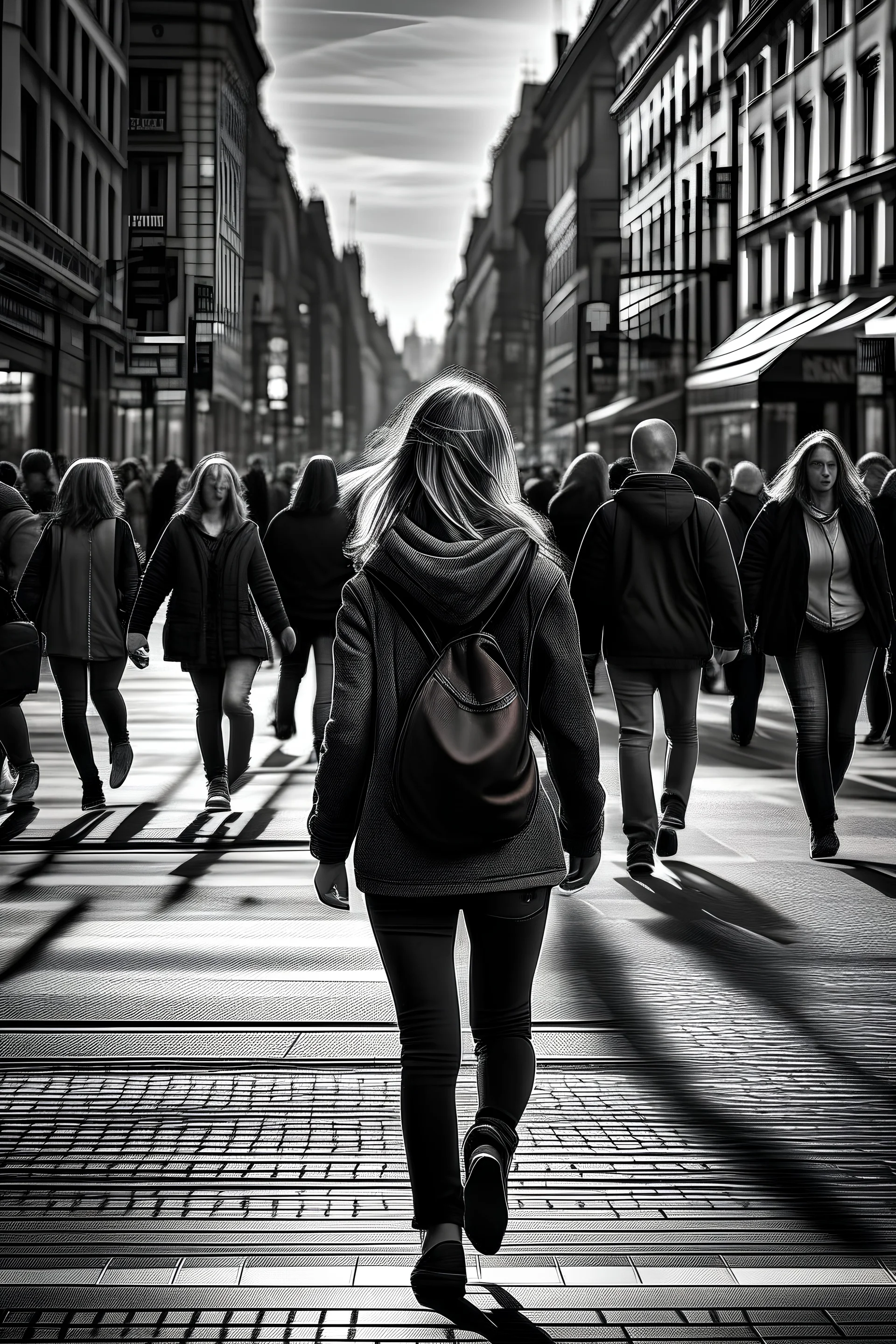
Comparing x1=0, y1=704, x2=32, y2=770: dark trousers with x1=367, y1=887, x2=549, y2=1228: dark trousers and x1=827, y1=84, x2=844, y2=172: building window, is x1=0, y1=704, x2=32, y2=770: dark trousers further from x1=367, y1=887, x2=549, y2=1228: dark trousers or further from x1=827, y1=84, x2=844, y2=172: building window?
x1=827, y1=84, x2=844, y2=172: building window

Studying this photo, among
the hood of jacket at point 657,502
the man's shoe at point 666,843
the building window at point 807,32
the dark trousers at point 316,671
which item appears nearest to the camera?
the hood of jacket at point 657,502

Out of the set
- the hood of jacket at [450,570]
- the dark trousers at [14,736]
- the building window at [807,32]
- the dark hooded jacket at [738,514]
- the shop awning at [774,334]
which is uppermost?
the building window at [807,32]

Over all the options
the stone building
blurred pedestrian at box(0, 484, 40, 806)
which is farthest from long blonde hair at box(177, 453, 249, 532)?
the stone building

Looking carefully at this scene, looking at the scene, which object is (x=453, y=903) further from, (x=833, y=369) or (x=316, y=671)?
(x=833, y=369)

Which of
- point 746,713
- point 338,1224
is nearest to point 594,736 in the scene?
point 338,1224

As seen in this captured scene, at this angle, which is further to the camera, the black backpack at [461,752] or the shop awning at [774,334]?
the shop awning at [774,334]

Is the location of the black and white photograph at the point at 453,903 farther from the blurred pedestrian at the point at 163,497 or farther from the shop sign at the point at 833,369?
the shop sign at the point at 833,369

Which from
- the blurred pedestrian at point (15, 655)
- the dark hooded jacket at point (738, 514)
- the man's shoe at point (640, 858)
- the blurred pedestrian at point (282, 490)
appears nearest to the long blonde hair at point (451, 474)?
the man's shoe at point (640, 858)

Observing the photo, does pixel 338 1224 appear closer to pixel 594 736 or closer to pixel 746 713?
pixel 594 736

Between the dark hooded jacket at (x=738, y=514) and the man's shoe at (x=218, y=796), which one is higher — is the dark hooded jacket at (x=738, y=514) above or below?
above

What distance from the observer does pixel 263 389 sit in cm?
6750

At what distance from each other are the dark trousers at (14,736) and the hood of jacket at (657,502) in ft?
11.6

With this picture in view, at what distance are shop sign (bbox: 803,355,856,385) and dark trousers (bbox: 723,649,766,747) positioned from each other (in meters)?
16.4

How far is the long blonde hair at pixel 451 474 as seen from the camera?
3463 mm
